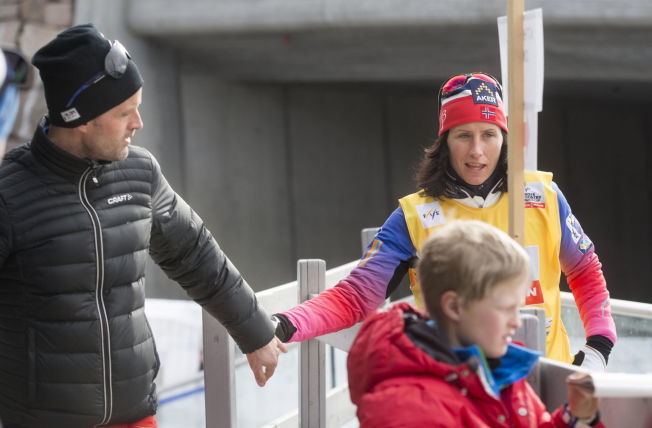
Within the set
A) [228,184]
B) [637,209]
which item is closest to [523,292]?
[228,184]

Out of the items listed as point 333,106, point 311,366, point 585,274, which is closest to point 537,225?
point 585,274

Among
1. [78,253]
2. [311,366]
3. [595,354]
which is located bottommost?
[311,366]

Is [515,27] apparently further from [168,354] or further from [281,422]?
[168,354]

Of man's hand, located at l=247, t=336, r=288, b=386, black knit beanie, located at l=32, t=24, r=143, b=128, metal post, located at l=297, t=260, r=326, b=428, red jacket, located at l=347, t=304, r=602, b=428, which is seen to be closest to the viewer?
red jacket, located at l=347, t=304, r=602, b=428

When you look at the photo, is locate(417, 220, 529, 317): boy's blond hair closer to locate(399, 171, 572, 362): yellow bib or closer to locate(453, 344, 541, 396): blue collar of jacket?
locate(453, 344, 541, 396): blue collar of jacket

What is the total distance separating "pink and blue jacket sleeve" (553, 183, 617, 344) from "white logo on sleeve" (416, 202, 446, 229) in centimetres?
35

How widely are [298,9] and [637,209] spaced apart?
30.1ft

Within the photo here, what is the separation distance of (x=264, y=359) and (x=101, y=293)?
23.2 inches

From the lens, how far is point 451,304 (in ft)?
6.12

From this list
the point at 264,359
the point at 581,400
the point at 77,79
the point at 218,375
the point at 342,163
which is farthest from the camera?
the point at 342,163

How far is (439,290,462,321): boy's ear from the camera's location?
186cm

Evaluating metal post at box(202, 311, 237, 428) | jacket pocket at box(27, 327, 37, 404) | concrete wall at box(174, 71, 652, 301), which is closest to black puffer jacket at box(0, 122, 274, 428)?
jacket pocket at box(27, 327, 37, 404)

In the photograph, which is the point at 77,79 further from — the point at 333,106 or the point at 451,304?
the point at 333,106

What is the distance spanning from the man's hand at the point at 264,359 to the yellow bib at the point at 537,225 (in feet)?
1.41
